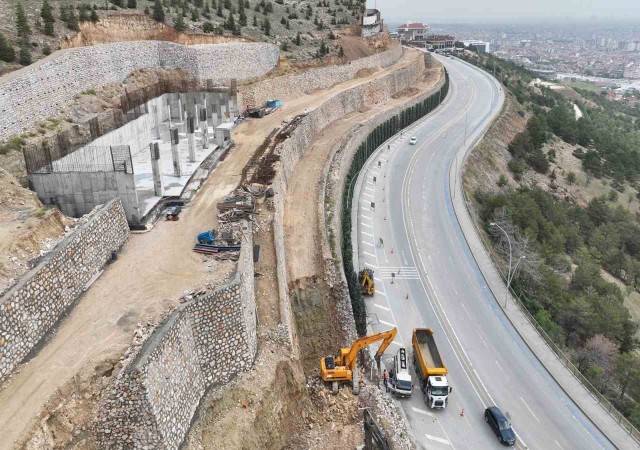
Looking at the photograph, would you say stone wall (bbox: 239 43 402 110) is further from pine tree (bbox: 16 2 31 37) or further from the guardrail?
the guardrail

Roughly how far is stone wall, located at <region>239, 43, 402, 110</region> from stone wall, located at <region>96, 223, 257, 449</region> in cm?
3323

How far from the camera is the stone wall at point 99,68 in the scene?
29234mm

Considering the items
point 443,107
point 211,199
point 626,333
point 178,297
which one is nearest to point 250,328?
point 178,297

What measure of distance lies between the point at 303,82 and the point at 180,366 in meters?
48.9

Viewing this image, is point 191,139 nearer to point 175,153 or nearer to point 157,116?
point 175,153

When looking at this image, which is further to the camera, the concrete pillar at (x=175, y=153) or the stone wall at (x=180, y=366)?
the concrete pillar at (x=175, y=153)

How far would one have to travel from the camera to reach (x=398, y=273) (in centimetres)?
3616

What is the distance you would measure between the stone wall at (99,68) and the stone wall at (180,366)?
16.5 meters

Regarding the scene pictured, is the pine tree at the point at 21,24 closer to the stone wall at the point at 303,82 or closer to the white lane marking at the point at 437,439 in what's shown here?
the stone wall at the point at 303,82

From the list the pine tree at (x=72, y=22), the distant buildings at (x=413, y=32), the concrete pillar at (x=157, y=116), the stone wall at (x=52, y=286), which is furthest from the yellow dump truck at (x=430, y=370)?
the distant buildings at (x=413, y=32)

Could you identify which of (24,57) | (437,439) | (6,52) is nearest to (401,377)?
(437,439)

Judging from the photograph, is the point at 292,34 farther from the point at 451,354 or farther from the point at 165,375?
the point at 165,375

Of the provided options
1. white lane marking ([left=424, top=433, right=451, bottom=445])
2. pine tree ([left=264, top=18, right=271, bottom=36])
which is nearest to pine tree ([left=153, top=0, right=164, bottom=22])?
pine tree ([left=264, top=18, right=271, bottom=36])

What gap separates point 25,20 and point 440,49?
124703mm
